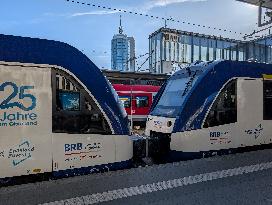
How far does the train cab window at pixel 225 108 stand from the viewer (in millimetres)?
7672

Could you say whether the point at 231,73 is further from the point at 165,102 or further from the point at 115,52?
the point at 115,52

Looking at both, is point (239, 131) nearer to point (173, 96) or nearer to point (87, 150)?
point (173, 96)

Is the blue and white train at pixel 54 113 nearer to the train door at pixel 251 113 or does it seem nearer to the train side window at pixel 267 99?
the train door at pixel 251 113

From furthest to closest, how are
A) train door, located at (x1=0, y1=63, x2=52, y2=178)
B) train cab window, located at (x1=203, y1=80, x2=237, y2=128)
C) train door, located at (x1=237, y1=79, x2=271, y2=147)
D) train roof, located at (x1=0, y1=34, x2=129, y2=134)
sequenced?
train door, located at (x1=237, y1=79, x2=271, y2=147)
train cab window, located at (x1=203, y1=80, x2=237, y2=128)
train roof, located at (x1=0, y1=34, x2=129, y2=134)
train door, located at (x1=0, y1=63, x2=52, y2=178)

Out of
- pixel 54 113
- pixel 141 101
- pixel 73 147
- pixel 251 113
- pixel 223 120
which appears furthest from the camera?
pixel 141 101

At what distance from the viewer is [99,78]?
6043mm

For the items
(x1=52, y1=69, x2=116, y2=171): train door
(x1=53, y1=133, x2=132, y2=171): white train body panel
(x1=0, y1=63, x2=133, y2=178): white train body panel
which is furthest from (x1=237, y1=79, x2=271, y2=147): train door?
(x1=0, y1=63, x2=133, y2=178): white train body panel

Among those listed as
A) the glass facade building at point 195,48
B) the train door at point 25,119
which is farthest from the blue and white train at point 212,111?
the glass facade building at point 195,48

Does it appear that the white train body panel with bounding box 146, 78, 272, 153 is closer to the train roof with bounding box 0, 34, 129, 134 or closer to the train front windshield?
the train front windshield

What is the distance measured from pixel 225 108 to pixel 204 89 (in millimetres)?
811

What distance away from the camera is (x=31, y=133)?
5277 millimetres

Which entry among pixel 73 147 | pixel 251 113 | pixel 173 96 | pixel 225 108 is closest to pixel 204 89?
pixel 225 108

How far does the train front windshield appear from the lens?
7.75 m

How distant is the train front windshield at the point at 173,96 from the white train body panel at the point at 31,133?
271 centimetres
